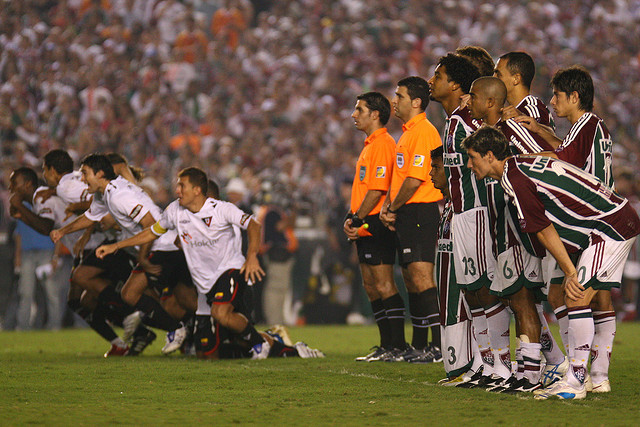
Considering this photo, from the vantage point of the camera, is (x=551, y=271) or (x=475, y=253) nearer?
(x=551, y=271)

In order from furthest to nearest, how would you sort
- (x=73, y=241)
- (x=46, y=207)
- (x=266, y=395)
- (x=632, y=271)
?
(x=632, y=271)
(x=73, y=241)
(x=46, y=207)
(x=266, y=395)

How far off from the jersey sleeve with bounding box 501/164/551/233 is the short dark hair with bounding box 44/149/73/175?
5829 millimetres

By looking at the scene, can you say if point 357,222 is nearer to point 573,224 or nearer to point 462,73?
point 462,73

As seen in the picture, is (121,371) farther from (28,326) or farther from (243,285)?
(28,326)

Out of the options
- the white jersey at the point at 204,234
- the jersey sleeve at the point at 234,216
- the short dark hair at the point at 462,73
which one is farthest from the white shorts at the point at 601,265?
the white jersey at the point at 204,234

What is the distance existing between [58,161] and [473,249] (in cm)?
540

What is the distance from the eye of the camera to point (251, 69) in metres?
18.0

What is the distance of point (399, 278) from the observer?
13.8 m

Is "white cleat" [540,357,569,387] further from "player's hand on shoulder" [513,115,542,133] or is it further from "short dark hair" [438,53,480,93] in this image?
"short dark hair" [438,53,480,93]

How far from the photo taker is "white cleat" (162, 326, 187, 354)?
29.0 feet

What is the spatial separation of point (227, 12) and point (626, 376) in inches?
537

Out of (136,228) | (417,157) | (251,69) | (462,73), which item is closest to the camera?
(462,73)

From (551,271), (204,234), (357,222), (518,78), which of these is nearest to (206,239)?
(204,234)

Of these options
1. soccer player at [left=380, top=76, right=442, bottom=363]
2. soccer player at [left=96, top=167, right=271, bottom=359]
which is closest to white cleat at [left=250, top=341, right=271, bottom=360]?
soccer player at [left=96, top=167, right=271, bottom=359]
